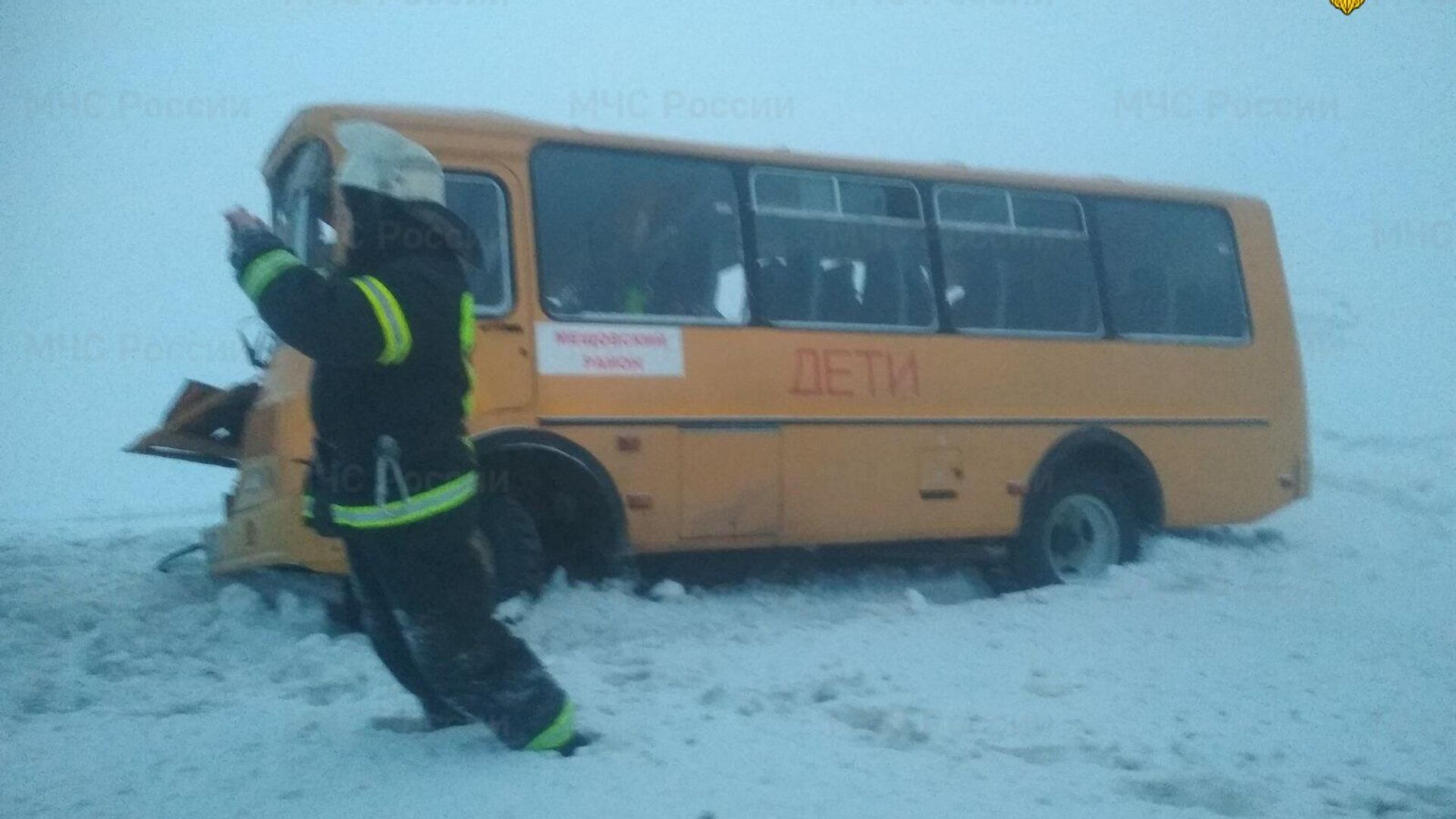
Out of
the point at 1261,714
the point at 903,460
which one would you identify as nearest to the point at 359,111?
the point at 903,460

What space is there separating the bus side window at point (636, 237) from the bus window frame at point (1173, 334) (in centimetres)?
276

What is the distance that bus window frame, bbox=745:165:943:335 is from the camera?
7480mm

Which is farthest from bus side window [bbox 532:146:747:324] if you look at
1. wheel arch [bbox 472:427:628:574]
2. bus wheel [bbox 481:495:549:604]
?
bus wheel [bbox 481:495:549:604]

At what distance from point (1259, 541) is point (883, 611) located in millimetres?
4212

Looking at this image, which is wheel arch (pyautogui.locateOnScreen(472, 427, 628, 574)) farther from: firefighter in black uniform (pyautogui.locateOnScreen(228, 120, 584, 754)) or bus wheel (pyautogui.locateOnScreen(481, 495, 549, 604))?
firefighter in black uniform (pyautogui.locateOnScreen(228, 120, 584, 754))

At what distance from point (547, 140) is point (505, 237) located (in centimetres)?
59

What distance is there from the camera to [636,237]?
704 cm

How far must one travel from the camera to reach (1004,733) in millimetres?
4508

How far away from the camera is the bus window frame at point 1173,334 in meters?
8.77

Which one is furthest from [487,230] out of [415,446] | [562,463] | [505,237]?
[415,446]

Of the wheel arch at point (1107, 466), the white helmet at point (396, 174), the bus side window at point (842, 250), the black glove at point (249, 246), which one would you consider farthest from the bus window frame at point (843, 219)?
the black glove at point (249, 246)

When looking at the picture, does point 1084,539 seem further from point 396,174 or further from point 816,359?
point 396,174

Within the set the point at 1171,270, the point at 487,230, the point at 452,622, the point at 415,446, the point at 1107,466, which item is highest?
the point at 487,230

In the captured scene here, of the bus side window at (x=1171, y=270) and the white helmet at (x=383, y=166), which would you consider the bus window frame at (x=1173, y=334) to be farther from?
the white helmet at (x=383, y=166)
